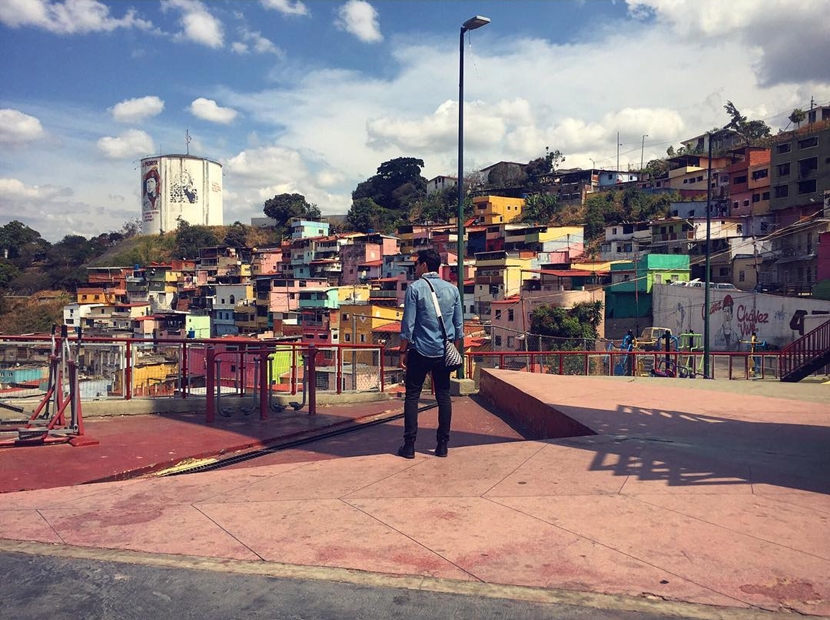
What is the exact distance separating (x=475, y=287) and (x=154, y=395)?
4828 cm

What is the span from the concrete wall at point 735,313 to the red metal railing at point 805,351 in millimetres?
15553

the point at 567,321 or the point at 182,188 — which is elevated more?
the point at 182,188

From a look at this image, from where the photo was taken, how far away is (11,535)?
11.3ft

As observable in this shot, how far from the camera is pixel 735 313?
36.3 meters

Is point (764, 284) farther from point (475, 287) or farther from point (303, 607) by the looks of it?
point (303, 607)

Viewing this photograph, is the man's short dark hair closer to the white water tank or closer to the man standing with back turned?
the man standing with back turned

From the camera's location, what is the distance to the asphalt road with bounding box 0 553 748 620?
252cm

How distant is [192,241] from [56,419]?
365ft

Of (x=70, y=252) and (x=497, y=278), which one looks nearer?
(x=497, y=278)

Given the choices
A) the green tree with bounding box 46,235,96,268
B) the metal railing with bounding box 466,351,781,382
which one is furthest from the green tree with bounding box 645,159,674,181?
the green tree with bounding box 46,235,96,268

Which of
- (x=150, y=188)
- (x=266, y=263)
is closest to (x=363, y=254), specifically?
(x=266, y=263)

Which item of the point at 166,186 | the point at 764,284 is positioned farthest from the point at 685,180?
the point at 166,186

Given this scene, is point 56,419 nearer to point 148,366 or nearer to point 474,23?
point 148,366

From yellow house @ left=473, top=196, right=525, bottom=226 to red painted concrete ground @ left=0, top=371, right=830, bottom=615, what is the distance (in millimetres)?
71926
